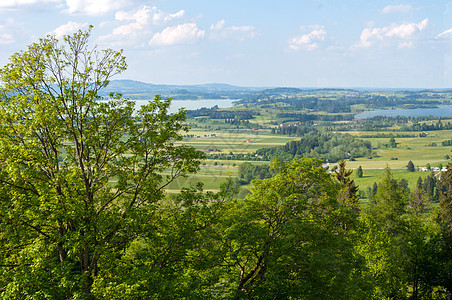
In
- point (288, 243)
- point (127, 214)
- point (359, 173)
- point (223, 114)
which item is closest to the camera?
point (127, 214)

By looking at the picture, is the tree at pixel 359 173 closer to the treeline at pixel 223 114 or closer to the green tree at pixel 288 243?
the treeline at pixel 223 114

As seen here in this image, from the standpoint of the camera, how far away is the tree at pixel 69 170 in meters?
14.4

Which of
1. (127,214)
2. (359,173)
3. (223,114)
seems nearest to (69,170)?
(127,214)

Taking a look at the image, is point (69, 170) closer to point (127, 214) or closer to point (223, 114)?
point (127, 214)

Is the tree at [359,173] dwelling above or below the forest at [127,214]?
below

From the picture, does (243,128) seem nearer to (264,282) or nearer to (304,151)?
(304,151)

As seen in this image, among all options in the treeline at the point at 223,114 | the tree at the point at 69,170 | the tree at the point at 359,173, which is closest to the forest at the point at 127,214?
the tree at the point at 69,170

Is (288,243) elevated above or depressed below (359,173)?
above

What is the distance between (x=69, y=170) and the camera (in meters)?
16.8

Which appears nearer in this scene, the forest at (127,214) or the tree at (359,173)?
the forest at (127,214)

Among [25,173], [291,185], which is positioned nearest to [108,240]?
[25,173]

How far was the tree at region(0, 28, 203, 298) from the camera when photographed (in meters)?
14.4

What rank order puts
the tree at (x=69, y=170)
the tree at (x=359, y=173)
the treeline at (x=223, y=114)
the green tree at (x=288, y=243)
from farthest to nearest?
the treeline at (x=223, y=114) → the tree at (x=359, y=173) → the green tree at (x=288, y=243) → the tree at (x=69, y=170)

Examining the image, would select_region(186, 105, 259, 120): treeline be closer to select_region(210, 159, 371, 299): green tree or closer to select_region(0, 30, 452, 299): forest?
select_region(210, 159, 371, 299): green tree
